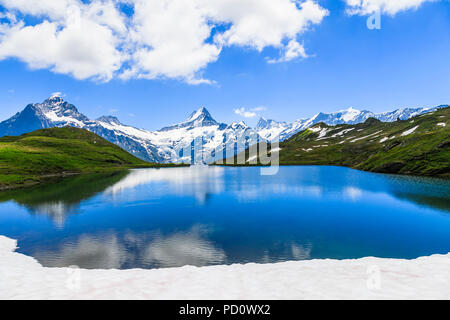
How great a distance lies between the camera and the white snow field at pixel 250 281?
49.5 feet

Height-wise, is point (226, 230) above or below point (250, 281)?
below

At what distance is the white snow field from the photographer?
1509cm

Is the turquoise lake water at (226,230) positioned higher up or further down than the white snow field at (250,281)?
further down

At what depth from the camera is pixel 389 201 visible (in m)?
53.3

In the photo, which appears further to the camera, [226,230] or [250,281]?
[226,230]

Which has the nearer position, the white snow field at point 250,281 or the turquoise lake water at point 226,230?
the white snow field at point 250,281

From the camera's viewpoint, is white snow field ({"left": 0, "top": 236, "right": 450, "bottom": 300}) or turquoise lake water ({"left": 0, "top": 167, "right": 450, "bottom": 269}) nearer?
white snow field ({"left": 0, "top": 236, "right": 450, "bottom": 300})

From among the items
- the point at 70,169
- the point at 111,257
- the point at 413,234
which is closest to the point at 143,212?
the point at 111,257

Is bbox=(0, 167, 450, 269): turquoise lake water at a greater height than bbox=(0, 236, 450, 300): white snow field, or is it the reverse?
bbox=(0, 236, 450, 300): white snow field

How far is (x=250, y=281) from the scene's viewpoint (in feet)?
57.3
